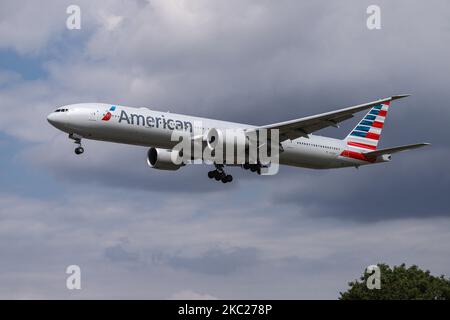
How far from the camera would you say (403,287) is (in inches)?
3209

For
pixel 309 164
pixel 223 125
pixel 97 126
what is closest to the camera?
pixel 97 126

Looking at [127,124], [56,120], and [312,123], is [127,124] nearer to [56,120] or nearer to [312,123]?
[56,120]

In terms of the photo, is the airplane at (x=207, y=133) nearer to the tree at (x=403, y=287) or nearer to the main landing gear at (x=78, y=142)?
the main landing gear at (x=78, y=142)

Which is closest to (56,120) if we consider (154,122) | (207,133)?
(154,122)

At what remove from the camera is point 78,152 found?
50.2 m

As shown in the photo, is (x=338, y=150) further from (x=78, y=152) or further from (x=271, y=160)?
(x=78, y=152)

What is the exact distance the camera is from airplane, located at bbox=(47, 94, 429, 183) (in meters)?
50.3

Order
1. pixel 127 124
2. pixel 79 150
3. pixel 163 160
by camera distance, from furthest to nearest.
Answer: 1. pixel 163 160
2. pixel 127 124
3. pixel 79 150

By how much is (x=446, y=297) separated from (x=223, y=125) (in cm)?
3491

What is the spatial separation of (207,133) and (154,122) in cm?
341

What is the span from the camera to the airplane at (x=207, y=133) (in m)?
50.3

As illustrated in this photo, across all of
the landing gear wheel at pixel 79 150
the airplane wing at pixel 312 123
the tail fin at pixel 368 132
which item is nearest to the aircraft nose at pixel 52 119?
the landing gear wheel at pixel 79 150
